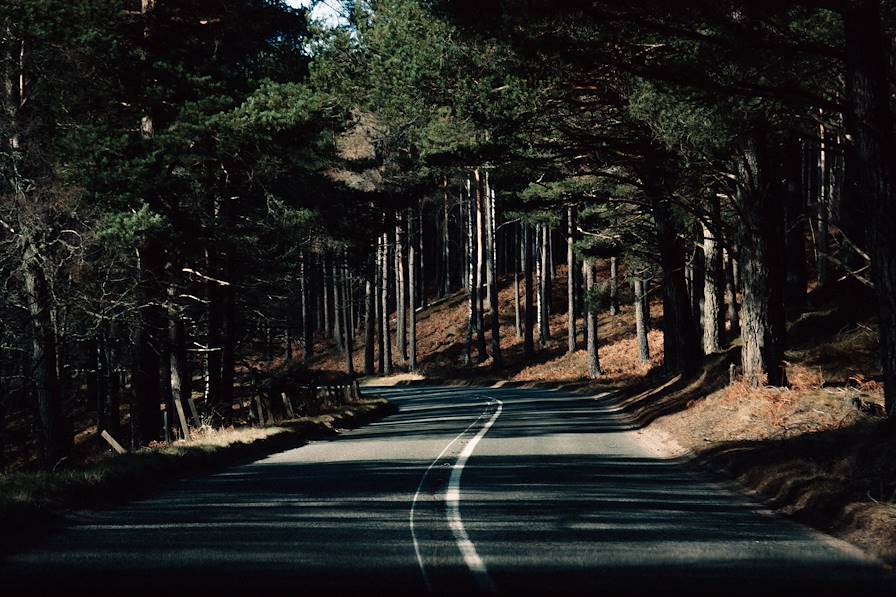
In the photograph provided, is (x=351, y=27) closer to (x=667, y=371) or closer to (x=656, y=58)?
(x=656, y=58)

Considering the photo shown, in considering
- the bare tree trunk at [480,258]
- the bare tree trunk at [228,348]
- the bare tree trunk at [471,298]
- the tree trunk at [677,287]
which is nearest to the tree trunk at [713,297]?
the tree trunk at [677,287]

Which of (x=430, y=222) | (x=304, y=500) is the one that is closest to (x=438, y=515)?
(x=304, y=500)

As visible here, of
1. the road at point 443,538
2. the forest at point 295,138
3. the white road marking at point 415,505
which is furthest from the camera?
the forest at point 295,138

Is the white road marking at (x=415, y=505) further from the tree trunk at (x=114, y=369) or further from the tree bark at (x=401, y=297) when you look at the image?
the tree bark at (x=401, y=297)

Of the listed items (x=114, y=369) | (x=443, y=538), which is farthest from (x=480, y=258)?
(x=443, y=538)

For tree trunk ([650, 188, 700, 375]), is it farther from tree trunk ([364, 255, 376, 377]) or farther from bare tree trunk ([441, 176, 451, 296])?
bare tree trunk ([441, 176, 451, 296])

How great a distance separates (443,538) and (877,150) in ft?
22.8

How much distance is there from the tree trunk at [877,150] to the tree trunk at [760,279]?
8.03 meters

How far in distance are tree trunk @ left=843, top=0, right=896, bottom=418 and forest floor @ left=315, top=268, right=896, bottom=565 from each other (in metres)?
1.36

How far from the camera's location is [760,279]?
65.0 ft

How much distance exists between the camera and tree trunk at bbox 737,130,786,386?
64.2 feet

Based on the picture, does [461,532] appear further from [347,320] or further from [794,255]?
[347,320]

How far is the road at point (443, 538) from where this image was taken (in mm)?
6945

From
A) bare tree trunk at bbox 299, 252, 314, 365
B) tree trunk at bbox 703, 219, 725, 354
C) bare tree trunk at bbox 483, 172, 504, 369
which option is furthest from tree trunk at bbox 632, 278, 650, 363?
bare tree trunk at bbox 299, 252, 314, 365
